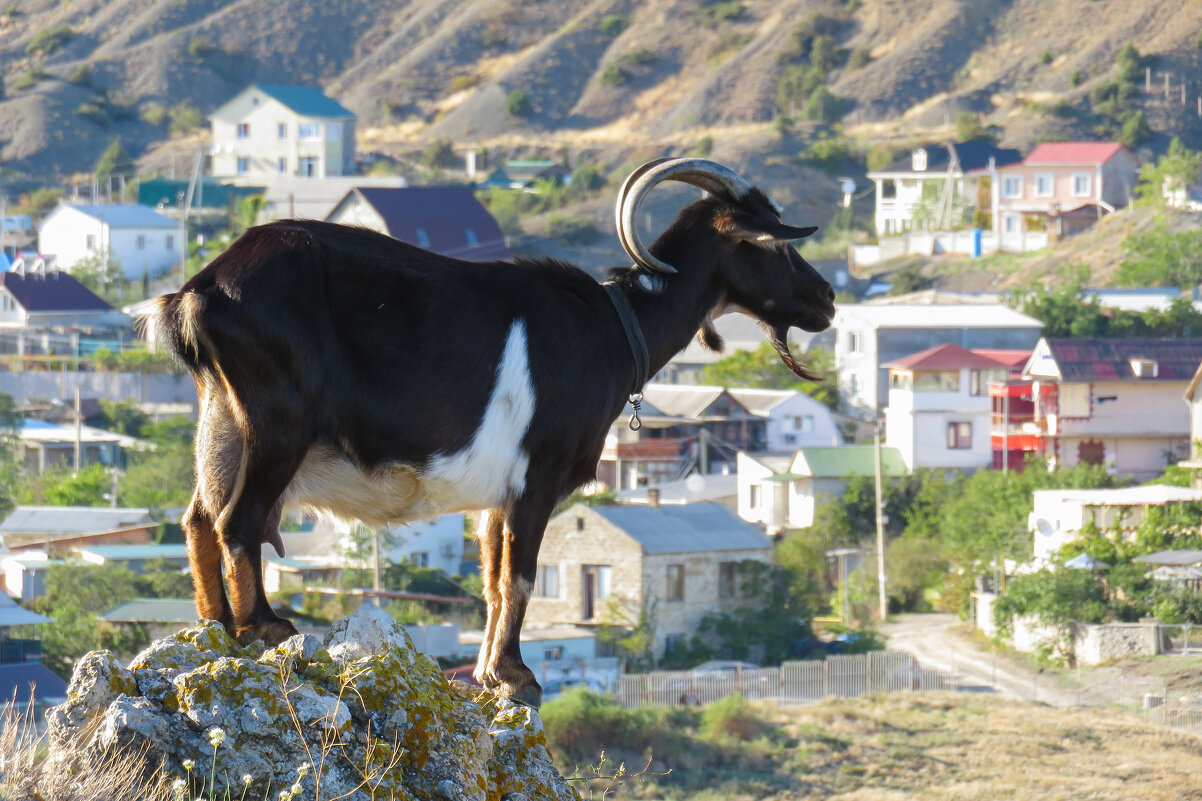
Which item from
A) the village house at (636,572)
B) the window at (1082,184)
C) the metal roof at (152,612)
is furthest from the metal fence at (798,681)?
the window at (1082,184)

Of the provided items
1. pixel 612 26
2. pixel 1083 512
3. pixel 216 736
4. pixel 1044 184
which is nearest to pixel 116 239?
pixel 1044 184

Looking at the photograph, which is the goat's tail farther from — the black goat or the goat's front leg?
the goat's front leg

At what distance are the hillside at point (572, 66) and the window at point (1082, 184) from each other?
9602 millimetres

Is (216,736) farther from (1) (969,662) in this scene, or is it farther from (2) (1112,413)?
(2) (1112,413)

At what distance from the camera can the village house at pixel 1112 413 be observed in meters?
48.8

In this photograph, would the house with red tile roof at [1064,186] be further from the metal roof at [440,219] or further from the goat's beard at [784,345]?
the goat's beard at [784,345]

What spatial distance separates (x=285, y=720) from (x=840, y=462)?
137 ft

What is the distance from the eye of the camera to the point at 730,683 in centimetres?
3356

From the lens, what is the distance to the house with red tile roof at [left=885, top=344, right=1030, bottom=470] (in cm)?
4891

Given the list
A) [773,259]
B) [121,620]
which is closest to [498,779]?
[773,259]

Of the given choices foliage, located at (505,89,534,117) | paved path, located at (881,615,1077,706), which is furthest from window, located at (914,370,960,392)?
Result: foliage, located at (505,89,534,117)

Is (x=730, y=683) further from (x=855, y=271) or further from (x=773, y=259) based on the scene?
(x=855, y=271)

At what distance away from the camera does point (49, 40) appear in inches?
4289

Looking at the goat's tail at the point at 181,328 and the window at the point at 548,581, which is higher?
the goat's tail at the point at 181,328
